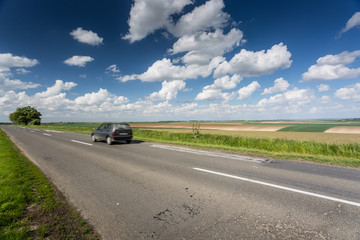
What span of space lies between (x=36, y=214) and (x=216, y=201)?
12.1ft

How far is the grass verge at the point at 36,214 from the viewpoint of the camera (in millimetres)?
2611

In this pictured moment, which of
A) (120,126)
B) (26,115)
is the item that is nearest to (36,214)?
(120,126)

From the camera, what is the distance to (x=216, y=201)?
3.68m

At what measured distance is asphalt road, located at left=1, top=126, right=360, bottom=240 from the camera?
2.69 meters

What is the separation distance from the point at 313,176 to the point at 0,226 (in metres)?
7.90

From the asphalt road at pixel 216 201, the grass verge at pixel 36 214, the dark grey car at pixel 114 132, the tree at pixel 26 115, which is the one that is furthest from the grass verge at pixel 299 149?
the tree at pixel 26 115

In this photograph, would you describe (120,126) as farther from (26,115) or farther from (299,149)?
(26,115)

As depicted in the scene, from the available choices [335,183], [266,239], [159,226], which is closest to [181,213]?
[159,226]

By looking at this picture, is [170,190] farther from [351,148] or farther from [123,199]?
[351,148]

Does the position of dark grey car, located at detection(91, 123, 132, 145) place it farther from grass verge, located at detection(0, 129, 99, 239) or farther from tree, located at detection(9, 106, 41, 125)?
tree, located at detection(9, 106, 41, 125)

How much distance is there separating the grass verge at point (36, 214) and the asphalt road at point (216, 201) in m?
0.23

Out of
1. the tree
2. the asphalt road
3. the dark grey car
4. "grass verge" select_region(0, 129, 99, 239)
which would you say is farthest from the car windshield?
the tree

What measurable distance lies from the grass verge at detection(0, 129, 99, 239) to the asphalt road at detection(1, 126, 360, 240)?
0.76 feet

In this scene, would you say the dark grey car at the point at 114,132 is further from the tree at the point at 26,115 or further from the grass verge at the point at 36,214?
the tree at the point at 26,115
